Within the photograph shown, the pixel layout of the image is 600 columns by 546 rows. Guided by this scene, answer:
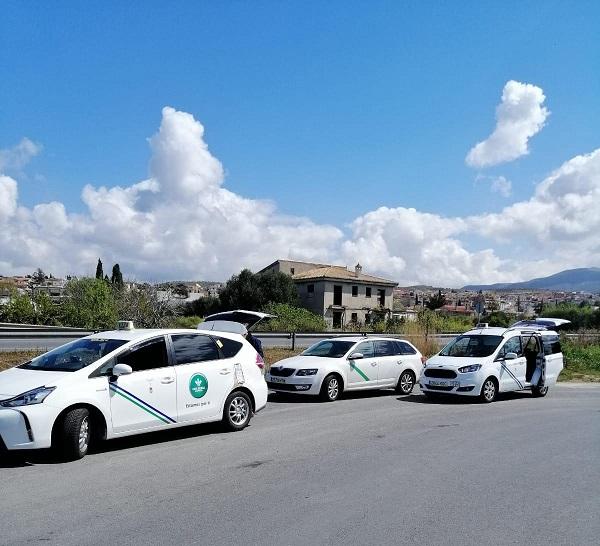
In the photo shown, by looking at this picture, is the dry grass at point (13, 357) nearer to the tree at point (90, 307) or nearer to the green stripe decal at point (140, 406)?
the green stripe decal at point (140, 406)

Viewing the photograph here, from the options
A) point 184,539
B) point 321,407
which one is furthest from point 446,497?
point 321,407

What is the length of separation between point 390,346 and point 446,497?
9694 millimetres

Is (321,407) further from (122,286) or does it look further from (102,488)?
(122,286)

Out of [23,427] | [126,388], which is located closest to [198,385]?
[126,388]

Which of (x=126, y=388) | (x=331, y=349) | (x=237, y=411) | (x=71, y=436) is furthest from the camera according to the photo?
(x=331, y=349)

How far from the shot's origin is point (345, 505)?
605cm

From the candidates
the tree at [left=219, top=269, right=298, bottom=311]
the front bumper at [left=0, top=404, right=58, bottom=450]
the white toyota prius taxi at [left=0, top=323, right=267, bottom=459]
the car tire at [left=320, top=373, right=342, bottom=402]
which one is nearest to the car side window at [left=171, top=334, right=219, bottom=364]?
the white toyota prius taxi at [left=0, top=323, right=267, bottom=459]

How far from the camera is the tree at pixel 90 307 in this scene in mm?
34438

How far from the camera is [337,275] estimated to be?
3081 inches

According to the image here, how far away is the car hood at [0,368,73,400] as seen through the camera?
7605 millimetres

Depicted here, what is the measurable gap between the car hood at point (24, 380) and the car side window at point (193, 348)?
173 cm

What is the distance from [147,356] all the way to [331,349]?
714 cm

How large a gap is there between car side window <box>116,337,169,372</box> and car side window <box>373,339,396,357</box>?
297 inches

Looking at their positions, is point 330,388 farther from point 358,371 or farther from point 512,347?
point 512,347
